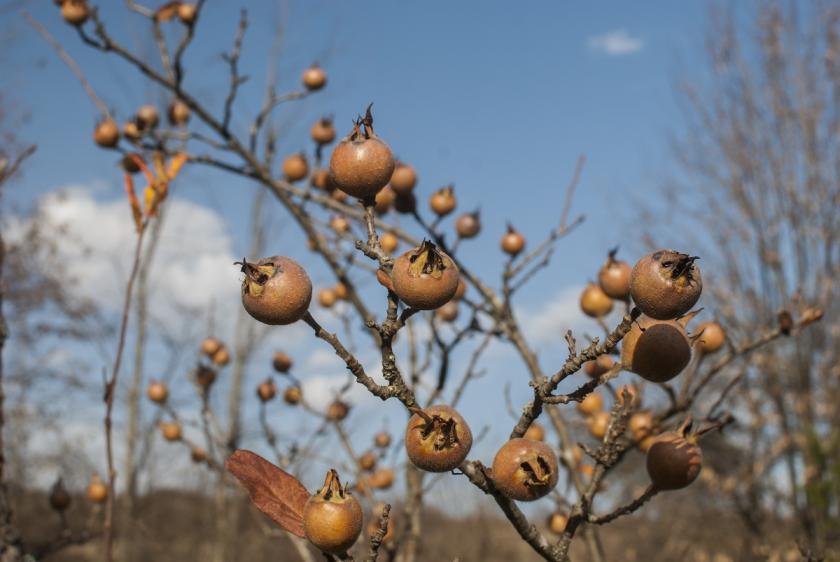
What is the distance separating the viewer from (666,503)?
15.2 metres

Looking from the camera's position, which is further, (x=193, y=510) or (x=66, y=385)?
(x=193, y=510)

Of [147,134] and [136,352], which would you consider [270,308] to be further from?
[136,352]

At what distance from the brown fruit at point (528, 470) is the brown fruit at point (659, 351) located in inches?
6.8

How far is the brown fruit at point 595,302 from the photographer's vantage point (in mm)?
1696

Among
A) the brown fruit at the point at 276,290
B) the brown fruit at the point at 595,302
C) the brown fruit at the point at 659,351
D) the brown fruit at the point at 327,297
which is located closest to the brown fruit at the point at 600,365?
the brown fruit at the point at 595,302

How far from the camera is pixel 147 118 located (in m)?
2.76

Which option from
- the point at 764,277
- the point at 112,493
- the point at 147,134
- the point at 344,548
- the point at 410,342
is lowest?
the point at 344,548

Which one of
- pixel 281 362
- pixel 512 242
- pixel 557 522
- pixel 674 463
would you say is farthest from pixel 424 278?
pixel 281 362

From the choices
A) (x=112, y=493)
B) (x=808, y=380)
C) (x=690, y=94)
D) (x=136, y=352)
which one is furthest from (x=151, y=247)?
(x=112, y=493)

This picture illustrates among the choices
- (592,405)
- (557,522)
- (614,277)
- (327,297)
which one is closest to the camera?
(614,277)

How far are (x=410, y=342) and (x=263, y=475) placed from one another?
1.82 meters

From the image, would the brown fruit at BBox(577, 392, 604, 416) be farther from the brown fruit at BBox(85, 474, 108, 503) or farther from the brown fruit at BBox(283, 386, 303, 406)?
the brown fruit at BBox(85, 474, 108, 503)

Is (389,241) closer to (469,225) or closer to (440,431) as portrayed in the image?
(469,225)

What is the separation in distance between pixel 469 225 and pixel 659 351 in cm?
153
